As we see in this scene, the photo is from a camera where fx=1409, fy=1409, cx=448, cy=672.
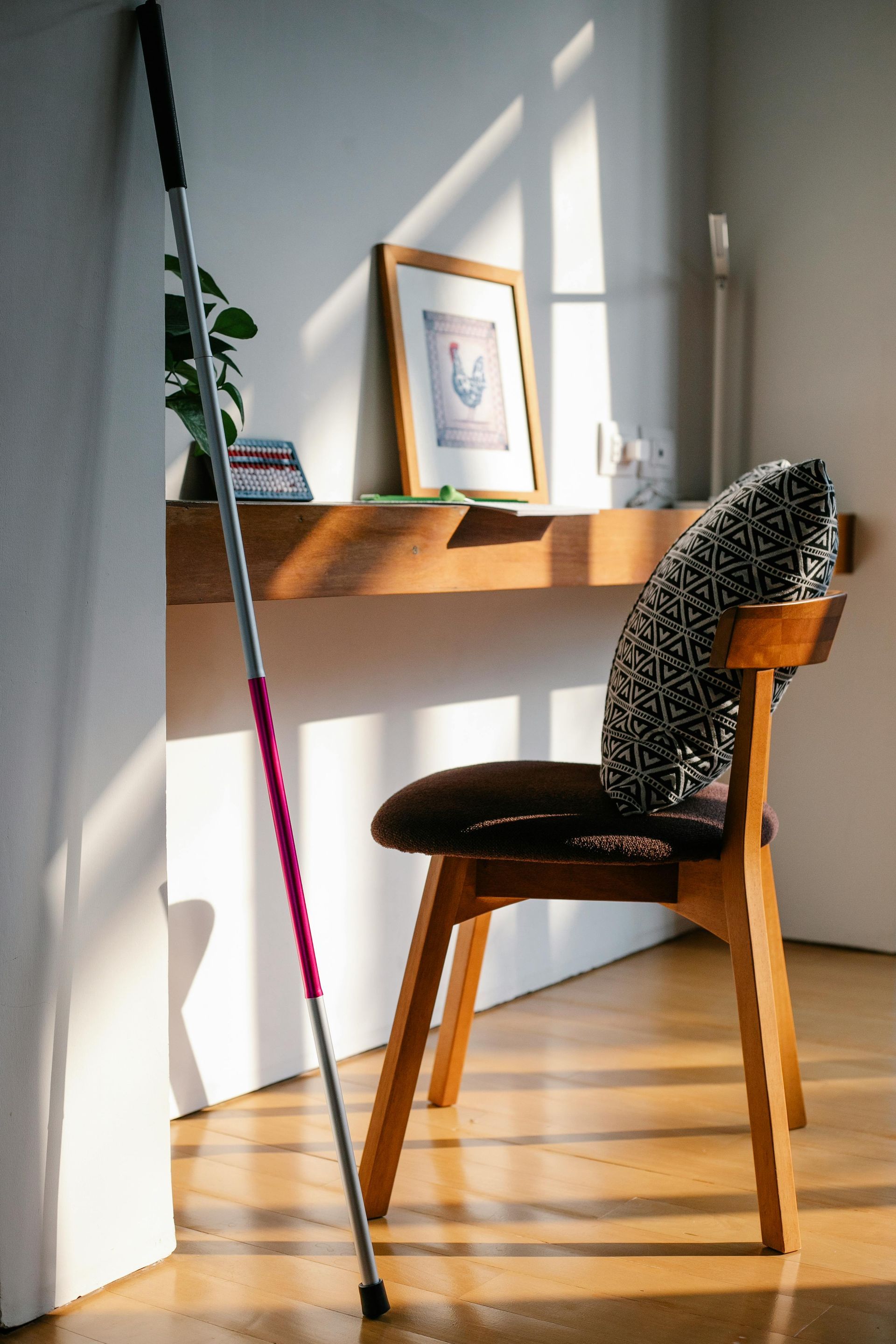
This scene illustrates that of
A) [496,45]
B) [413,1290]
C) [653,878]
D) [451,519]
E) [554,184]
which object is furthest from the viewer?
[554,184]

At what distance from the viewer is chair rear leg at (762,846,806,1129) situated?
2.02 m

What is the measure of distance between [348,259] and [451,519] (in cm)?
52

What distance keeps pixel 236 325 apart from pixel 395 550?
0.38m

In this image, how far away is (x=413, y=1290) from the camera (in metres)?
1.57

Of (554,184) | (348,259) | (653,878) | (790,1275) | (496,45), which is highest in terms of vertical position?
(496,45)

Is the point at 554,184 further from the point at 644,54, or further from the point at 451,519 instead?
the point at 451,519

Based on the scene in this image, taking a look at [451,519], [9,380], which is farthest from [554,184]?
[9,380]

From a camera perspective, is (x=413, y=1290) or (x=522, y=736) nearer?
(x=413, y=1290)

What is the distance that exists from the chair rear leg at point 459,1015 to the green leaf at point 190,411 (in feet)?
2.74

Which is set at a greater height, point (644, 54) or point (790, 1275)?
point (644, 54)

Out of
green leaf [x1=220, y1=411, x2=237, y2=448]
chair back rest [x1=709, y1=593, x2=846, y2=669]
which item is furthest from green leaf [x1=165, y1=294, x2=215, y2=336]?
chair back rest [x1=709, y1=593, x2=846, y2=669]

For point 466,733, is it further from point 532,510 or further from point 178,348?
point 178,348

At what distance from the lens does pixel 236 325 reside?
6.31ft

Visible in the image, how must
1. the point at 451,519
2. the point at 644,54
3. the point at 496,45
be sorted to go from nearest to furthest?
1. the point at 451,519
2. the point at 496,45
3. the point at 644,54
